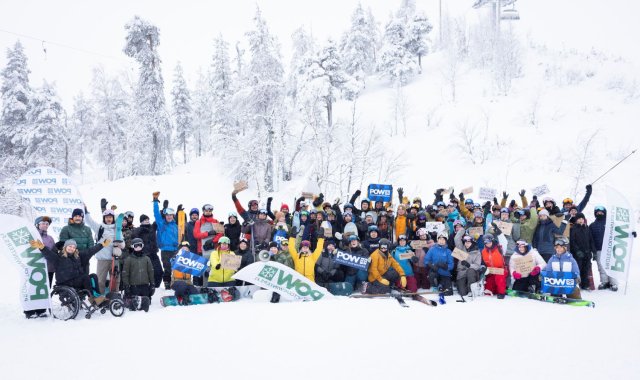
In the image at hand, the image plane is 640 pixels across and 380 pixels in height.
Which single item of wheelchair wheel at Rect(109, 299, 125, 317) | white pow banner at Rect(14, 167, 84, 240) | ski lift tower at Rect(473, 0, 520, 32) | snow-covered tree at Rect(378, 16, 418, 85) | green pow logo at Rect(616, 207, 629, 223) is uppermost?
ski lift tower at Rect(473, 0, 520, 32)

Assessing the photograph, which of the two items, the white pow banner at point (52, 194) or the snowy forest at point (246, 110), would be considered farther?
the snowy forest at point (246, 110)

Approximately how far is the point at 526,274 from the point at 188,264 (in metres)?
6.89

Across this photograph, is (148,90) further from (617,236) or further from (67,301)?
(617,236)

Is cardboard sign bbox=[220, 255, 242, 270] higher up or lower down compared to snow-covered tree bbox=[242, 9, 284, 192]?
lower down

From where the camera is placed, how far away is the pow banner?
8.14 metres

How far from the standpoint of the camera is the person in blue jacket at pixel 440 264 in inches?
339

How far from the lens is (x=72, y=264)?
7.02 meters

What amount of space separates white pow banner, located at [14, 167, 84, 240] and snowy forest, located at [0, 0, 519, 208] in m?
13.6

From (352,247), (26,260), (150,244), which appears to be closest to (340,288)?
(352,247)

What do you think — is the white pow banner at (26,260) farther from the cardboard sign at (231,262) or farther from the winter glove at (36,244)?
the cardboard sign at (231,262)

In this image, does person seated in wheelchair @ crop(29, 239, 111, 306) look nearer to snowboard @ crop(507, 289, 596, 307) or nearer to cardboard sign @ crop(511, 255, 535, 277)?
cardboard sign @ crop(511, 255, 535, 277)

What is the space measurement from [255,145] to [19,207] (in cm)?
1366

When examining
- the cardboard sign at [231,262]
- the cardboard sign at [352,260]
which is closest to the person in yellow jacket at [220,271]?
the cardboard sign at [231,262]

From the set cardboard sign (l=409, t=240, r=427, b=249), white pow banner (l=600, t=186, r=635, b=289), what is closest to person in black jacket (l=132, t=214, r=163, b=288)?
cardboard sign (l=409, t=240, r=427, b=249)
